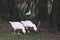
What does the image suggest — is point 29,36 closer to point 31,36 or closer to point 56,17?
point 31,36

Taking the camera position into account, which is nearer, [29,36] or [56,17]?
[29,36]

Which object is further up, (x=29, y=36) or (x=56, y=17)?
(x=56, y=17)

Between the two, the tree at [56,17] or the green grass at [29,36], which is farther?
the tree at [56,17]

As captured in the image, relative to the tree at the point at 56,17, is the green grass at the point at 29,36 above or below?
below

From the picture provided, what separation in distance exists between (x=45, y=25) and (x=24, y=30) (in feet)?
5.44

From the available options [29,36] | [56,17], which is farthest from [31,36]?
[56,17]

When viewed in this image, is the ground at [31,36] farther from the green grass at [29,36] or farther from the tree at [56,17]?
the tree at [56,17]

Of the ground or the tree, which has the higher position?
the tree

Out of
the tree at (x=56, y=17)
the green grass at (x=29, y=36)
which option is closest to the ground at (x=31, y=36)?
the green grass at (x=29, y=36)

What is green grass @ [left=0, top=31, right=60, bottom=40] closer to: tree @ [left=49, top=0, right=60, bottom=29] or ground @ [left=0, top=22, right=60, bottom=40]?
ground @ [left=0, top=22, right=60, bottom=40]

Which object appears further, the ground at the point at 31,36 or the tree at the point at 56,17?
the tree at the point at 56,17

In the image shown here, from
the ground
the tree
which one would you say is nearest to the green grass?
the ground

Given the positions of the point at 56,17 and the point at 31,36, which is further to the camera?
the point at 56,17

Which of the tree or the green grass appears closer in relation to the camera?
the green grass
